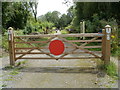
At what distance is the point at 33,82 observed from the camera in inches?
159

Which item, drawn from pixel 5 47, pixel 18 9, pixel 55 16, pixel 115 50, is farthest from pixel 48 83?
pixel 55 16

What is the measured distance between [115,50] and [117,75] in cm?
366

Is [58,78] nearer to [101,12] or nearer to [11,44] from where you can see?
[11,44]

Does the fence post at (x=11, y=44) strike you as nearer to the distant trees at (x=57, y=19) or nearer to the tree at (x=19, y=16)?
the tree at (x=19, y=16)

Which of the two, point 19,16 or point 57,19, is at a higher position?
point 57,19

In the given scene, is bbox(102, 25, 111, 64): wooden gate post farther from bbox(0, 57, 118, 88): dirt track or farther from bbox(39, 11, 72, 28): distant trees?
bbox(39, 11, 72, 28): distant trees

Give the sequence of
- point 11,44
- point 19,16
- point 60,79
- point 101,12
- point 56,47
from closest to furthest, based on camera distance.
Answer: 1. point 60,79
2. point 56,47
3. point 11,44
4. point 101,12
5. point 19,16

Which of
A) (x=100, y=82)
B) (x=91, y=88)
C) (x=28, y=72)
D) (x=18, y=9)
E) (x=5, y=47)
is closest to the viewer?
(x=91, y=88)

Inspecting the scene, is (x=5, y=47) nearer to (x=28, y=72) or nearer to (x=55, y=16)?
(x=28, y=72)

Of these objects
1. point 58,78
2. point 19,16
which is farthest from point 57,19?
point 58,78

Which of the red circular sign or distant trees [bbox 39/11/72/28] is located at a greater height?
distant trees [bbox 39/11/72/28]

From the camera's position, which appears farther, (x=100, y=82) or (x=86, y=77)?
(x=86, y=77)

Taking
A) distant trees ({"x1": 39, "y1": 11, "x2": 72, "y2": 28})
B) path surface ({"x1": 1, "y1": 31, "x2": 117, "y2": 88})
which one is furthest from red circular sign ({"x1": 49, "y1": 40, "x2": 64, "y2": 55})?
distant trees ({"x1": 39, "y1": 11, "x2": 72, "y2": 28})

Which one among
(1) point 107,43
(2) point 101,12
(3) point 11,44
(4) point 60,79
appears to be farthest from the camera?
(2) point 101,12
